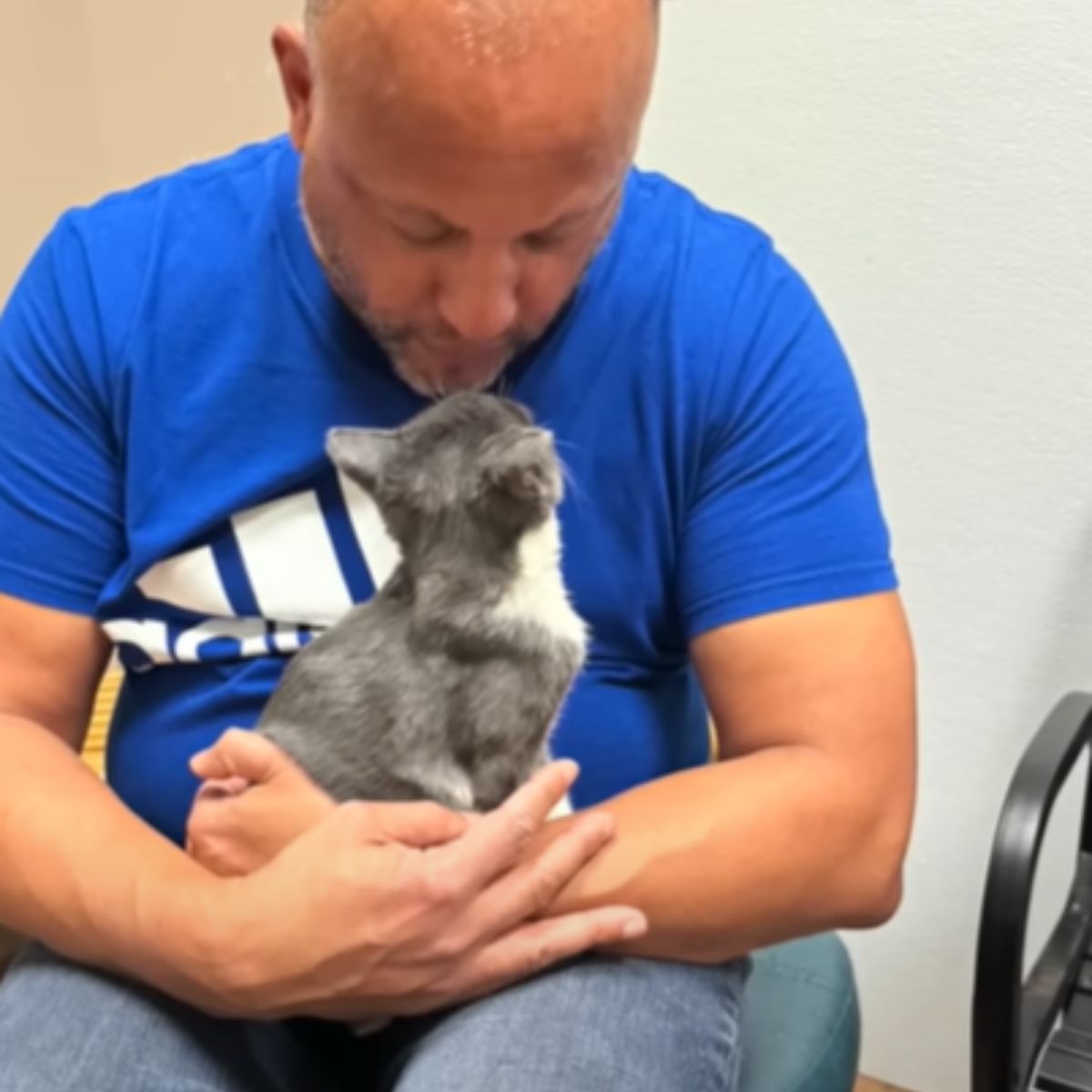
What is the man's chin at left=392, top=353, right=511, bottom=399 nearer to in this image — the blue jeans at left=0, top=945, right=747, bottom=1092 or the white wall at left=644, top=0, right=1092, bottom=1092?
the blue jeans at left=0, top=945, right=747, bottom=1092

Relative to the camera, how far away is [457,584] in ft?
2.84

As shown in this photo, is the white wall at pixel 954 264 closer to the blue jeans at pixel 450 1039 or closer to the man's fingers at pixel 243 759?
the blue jeans at pixel 450 1039

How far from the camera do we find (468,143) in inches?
29.3

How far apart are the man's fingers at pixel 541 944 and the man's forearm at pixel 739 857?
1 centimetres

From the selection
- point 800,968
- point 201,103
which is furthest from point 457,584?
point 201,103

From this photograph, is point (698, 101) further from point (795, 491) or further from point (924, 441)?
point (795, 491)

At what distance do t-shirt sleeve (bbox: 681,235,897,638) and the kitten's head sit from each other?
0.11 metres

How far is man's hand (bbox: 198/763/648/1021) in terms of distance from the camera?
0.78 m

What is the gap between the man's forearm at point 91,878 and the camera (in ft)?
2.70

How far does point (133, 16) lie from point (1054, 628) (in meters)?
1.28

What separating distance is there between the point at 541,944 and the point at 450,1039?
7 cm

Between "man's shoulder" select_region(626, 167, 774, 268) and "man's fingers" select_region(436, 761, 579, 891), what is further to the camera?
"man's shoulder" select_region(626, 167, 774, 268)

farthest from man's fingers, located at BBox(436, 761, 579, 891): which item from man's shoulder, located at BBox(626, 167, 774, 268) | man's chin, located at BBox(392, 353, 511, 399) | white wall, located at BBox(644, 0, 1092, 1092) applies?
white wall, located at BBox(644, 0, 1092, 1092)

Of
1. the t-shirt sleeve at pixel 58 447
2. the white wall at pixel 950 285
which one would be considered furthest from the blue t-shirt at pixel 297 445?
the white wall at pixel 950 285
